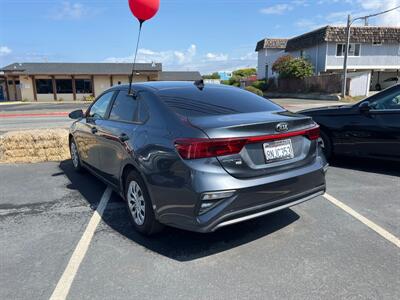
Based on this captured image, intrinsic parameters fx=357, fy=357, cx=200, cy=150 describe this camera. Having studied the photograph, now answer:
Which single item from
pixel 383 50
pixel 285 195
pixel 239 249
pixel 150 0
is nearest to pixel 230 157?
pixel 285 195

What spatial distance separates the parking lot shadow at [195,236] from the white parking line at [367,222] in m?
0.68

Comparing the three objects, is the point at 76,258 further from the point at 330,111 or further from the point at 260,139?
the point at 330,111

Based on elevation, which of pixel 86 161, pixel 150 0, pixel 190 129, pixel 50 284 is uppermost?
pixel 150 0

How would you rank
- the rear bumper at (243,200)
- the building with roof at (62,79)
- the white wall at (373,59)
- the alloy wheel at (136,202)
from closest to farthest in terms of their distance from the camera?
the rear bumper at (243,200) < the alloy wheel at (136,202) < the white wall at (373,59) < the building with roof at (62,79)

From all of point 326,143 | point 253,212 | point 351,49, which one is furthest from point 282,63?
point 253,212

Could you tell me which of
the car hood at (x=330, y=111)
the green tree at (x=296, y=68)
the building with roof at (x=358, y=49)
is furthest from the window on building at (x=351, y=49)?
the car hood at (x=330, y=111)

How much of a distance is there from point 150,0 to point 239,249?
18.3 feet

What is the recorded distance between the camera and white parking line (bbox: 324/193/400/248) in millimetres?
3545

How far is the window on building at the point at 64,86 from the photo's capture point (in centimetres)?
4191

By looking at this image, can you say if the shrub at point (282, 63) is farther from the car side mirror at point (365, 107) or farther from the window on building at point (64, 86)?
the car side mirror at point (365, 107)

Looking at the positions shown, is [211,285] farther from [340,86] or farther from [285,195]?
[340,86]

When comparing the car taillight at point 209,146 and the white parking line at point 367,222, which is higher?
the car taillight at point 209,146

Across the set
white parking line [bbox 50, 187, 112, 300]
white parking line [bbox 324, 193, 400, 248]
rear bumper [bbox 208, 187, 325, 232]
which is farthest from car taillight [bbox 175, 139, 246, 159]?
white parking line [bbox 324, 193, 400, 248]

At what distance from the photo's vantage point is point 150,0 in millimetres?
7145
